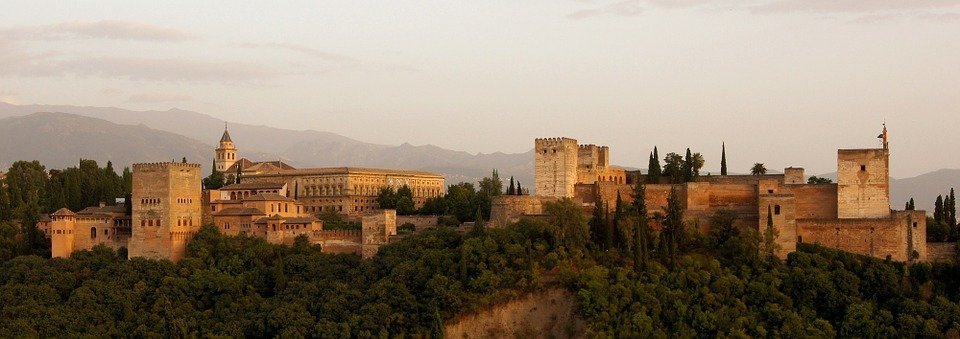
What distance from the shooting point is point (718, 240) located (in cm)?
4778

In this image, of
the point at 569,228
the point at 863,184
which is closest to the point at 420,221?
the point at 569,228

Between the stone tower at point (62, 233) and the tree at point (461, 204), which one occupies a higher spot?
the tree at point (461, 204)

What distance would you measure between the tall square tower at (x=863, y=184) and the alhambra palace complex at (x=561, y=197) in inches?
1.5

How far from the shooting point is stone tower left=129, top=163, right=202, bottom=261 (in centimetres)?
5209

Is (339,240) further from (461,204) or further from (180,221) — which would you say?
(461,204)

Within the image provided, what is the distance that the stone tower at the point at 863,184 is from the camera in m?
47.6

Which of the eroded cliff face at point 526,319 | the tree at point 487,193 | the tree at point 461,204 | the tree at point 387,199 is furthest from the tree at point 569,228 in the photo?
the tree at point 387,199

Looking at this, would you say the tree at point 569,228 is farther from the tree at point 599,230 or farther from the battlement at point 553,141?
the battlement at point 553,141

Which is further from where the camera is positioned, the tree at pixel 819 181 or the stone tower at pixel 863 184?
the tree at pixel 819 181

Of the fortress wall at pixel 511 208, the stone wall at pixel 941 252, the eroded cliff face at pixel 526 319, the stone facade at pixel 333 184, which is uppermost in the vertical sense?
the stone facade at pixel 333 184

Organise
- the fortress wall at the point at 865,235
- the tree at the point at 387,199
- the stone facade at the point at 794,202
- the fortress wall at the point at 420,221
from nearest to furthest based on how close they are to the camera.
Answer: the fortress wall at the point at 865,235, the stone facade at the point at 794,202, the fortress wall at the point at 420,221, the tree at the point at 387,199

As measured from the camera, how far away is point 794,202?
4631 cm

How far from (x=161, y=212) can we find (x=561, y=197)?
16764 millimetres

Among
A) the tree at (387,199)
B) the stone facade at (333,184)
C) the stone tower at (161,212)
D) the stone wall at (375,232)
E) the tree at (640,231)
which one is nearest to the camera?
the tree at (640,231)
